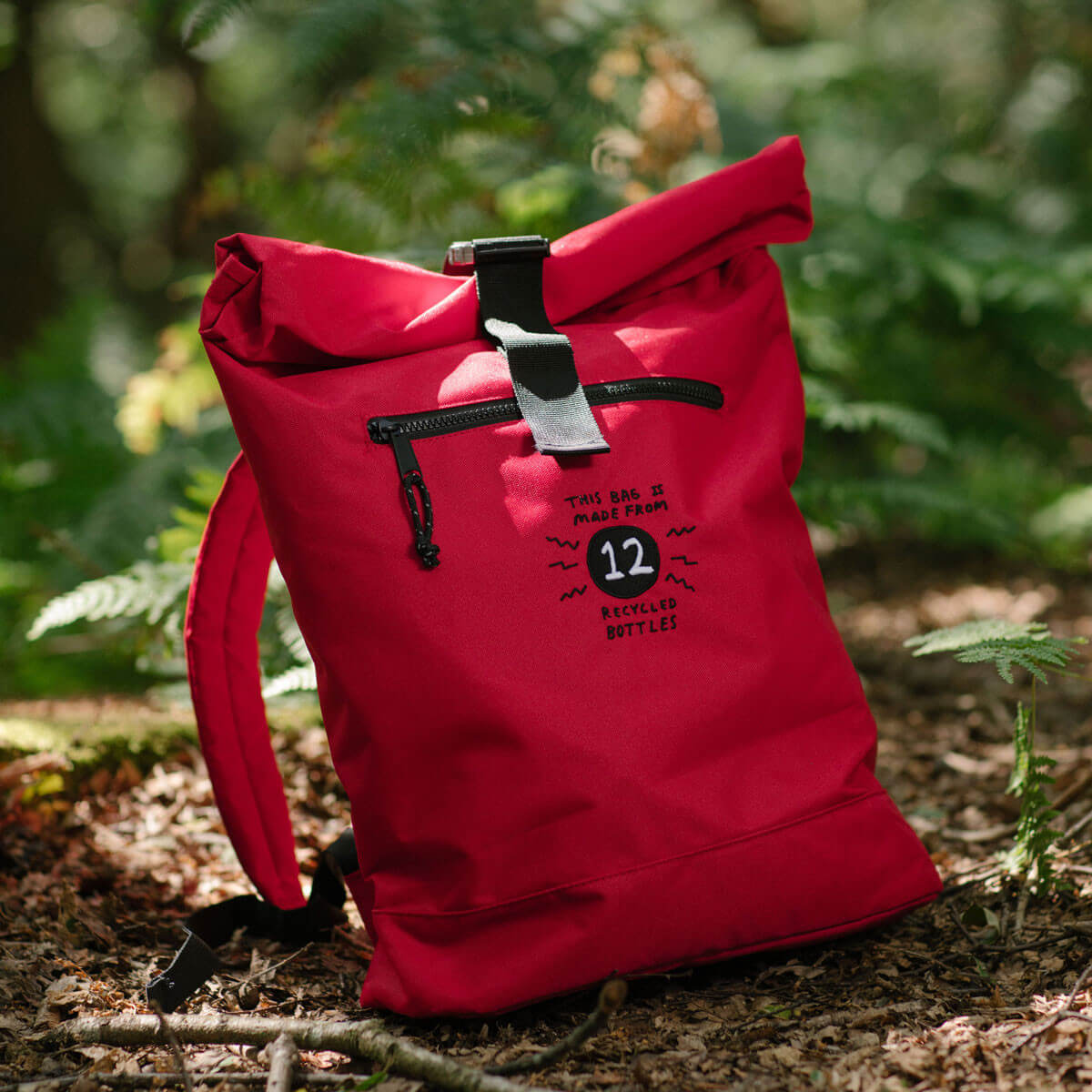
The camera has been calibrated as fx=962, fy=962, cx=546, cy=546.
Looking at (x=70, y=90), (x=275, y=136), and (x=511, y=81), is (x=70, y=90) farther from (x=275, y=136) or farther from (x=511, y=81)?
(x=511, y=81)

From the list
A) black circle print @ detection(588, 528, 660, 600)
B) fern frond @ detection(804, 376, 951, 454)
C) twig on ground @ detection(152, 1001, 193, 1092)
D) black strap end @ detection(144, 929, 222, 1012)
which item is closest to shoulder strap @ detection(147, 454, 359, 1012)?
black strap end @ detection(144, 929, 222, 1012)

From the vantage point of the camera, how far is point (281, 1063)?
3.85ft

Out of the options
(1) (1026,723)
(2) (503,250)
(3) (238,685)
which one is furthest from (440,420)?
(1) (1026,723)

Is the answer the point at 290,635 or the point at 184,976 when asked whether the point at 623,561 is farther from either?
the point at 290,635

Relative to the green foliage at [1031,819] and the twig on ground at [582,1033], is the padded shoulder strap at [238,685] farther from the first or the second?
the green foliage at [1031,819]

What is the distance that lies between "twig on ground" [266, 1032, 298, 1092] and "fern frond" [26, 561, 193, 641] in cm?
111

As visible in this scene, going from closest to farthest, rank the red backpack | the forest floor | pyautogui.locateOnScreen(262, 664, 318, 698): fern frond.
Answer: the forest floor < the red backpack < pyautogui.locateOnScreen(262, 664, 318, 698): fern frond

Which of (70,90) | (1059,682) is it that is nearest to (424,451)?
(1059,682)

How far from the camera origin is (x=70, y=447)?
11.8 feet

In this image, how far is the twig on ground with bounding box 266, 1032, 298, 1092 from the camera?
3.75 ft

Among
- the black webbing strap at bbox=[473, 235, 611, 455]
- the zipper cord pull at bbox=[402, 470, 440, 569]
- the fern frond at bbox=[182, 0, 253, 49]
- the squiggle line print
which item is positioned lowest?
the squiggle line print

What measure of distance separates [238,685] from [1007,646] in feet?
4.02

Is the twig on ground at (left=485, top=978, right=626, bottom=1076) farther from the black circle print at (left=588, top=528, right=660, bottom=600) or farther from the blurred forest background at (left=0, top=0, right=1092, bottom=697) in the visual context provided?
the blurred forest background at (left=0, top=0, right=1092, bottom=697)

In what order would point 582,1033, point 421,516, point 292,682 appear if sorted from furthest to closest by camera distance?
point 292,682 < point 421,516 < point 582,1033
